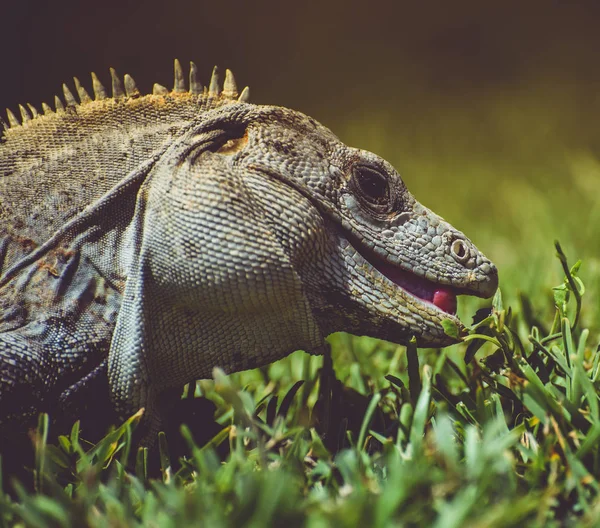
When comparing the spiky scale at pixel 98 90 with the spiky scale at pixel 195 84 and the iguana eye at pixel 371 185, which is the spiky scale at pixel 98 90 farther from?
the iguana eye at pixel 371 185

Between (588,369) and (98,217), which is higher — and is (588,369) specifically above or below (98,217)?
below

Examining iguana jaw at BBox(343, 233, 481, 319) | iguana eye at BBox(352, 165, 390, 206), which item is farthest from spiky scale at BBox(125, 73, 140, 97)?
iguana jaw at BBox(343, 233, 481, 319)

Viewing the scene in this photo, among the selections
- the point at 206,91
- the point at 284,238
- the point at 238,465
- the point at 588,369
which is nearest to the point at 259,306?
the point at 284,238

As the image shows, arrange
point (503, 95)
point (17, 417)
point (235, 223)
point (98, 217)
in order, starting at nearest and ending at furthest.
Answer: point (17, 417) < point (235, 223) < point (98, 217) < point (503, 95)

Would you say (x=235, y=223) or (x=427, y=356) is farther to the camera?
(x=427, y=356)

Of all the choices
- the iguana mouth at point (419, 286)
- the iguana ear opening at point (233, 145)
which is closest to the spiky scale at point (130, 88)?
the iguana ear opening at point (233, 145)

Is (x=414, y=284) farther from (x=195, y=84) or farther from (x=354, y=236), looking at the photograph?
(x=195, y=84)

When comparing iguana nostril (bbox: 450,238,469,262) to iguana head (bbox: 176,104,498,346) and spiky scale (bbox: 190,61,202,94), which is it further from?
spiky scale (bbox: 190,61,202,94)

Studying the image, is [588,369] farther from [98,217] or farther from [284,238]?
[98,217]

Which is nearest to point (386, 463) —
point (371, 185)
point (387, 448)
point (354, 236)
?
point (387, 448)
